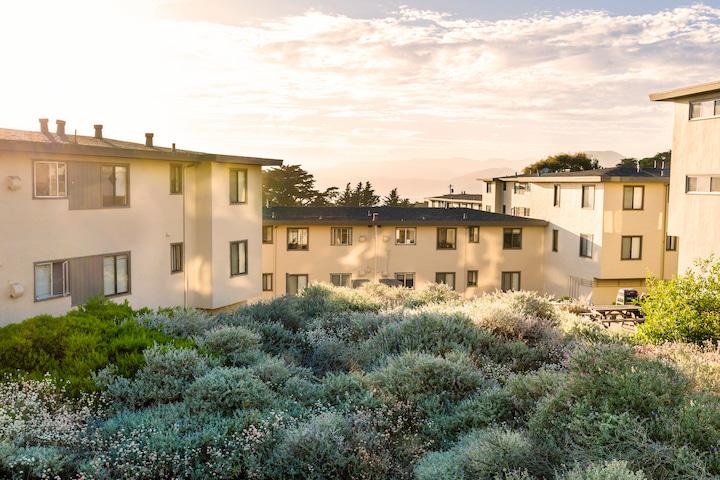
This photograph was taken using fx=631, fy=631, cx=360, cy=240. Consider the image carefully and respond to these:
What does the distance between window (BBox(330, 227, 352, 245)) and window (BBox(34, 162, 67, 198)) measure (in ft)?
65.8

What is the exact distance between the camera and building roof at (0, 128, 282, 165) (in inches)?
667

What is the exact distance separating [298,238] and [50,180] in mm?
19657

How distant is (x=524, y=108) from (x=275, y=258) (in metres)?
19.5

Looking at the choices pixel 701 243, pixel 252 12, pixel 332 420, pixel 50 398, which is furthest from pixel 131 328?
pixel 701 243

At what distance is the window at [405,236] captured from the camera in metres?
38.4

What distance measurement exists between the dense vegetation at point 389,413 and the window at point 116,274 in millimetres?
9129

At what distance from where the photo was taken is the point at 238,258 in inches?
1038

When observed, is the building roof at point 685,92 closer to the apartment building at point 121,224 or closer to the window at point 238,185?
the apartment building at point 121,224

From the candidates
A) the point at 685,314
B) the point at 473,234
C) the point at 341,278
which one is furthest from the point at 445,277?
the point at 685,314

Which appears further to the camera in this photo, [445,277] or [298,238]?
[445,277]

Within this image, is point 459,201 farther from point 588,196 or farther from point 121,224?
point 121,224

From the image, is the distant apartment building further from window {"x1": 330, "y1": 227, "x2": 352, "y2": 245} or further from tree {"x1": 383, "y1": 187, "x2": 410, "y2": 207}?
window {"x1": 330, "y1": 227, "x2": 352, "y2": 245}

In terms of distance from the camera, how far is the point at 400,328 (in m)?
13.3

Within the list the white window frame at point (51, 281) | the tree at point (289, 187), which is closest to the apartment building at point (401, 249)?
the white window frame at point (51, 281)
